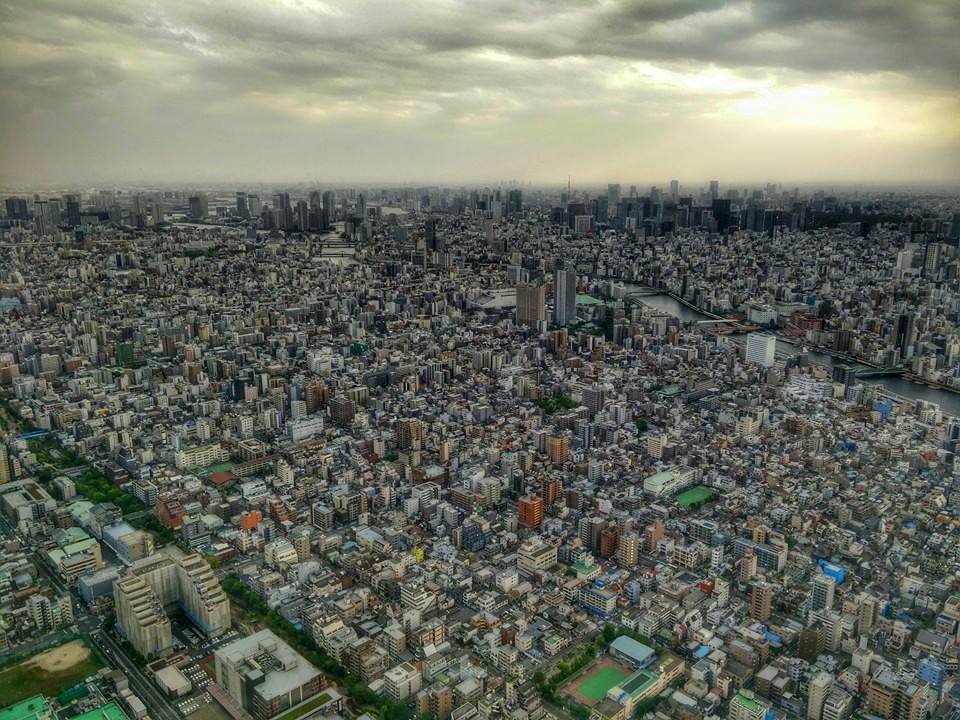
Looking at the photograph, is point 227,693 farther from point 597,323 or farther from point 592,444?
point 597,323

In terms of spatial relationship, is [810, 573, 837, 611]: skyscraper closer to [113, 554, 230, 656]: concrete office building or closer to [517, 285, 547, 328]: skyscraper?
[113, 554, 230, 656]: concrete office building

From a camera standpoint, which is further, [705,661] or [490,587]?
[490,587]

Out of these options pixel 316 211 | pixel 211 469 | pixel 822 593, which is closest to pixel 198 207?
pixel 316 211

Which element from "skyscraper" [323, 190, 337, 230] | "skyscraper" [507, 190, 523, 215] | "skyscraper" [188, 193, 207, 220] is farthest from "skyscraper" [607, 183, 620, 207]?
"skyscraper" [188, 193, 207, 220]

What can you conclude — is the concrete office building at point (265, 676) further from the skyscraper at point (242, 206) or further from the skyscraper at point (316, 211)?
the skyscraper at point (316, 211)

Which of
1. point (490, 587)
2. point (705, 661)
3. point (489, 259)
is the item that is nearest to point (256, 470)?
point (490, 587)

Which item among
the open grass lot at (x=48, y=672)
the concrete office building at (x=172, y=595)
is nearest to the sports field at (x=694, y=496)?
the concrete office building at (x=172, y=595)

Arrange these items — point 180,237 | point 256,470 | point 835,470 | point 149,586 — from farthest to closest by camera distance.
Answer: point 180,237, point 256,470, point 835,470, point 149,586
